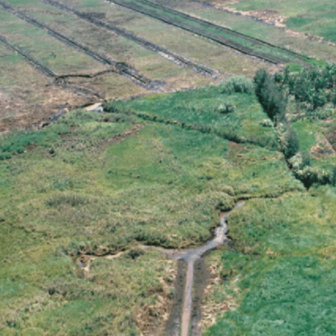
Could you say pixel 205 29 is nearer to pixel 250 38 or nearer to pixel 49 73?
pixel 250 38

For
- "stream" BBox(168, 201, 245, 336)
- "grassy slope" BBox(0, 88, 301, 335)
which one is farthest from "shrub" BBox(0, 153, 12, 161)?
"stream" BBox(168, 201, 245, 336)

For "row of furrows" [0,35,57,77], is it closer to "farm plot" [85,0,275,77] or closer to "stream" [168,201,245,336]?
"farm plot" [85,0,275,77]

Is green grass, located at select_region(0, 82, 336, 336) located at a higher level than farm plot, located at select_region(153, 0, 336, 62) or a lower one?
lower

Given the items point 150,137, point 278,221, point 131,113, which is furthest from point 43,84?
point 278,221

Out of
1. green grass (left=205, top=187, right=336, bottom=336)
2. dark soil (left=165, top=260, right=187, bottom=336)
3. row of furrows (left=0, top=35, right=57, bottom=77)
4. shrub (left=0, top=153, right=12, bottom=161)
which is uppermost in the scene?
green grass (left=205, top=187, right=336, bottom=336)

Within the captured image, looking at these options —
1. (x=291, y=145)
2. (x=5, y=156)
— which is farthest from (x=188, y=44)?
(x=5, y=156)

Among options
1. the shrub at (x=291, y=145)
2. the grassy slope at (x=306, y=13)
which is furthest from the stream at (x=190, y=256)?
the grassy slope at (x=306, y=13)

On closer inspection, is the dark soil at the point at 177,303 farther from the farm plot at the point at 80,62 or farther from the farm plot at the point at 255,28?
the farm plot at the point at 255,28
